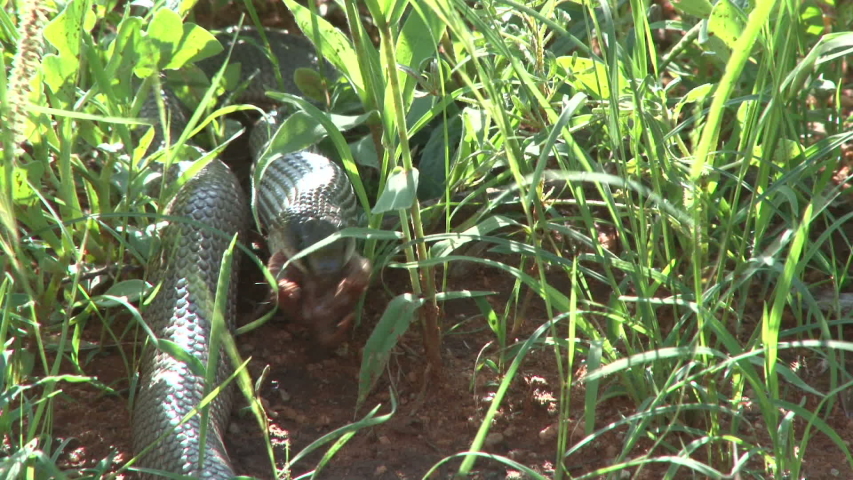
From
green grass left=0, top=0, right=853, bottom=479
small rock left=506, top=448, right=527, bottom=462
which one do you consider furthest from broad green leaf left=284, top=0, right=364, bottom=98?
small rock left=506, top=448, right=527, bottom=462

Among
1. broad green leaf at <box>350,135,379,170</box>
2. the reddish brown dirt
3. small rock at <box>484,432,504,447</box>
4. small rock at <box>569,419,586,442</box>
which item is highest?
broad green leaf at <box>350,135,379,170</box>

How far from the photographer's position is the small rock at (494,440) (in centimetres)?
176

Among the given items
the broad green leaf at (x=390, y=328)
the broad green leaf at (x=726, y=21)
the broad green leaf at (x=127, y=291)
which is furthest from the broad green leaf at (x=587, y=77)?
the broad green leaf at (x=127, y=291)

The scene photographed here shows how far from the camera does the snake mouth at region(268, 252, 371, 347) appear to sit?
75.5 inches

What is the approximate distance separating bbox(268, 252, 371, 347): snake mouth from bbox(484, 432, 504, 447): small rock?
43 centimetres

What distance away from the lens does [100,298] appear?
1.89m

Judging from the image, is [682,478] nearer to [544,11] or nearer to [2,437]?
[544,11]

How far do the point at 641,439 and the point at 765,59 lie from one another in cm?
77

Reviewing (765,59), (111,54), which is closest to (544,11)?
(765,59)

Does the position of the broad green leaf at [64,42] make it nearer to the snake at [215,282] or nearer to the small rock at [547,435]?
the snake at [215,282]

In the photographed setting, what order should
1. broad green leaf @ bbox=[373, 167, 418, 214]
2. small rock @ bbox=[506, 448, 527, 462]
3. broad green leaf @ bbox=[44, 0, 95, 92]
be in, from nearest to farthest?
1. broad green leaf @ bbox=[373, 167, 418, 214]
2. small rock @ bbox=[506, 448, 527, 462]
3. broad green leaf @ bbox=[44, 0, 95, 92]

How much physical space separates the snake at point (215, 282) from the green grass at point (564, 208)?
0.10m

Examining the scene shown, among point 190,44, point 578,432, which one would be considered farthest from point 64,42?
point 578,432

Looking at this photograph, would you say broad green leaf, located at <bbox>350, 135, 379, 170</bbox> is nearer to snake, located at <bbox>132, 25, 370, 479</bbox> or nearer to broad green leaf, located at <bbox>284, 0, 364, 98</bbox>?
snake, located at <bbox>132, 25, 370, 479</bbox>
